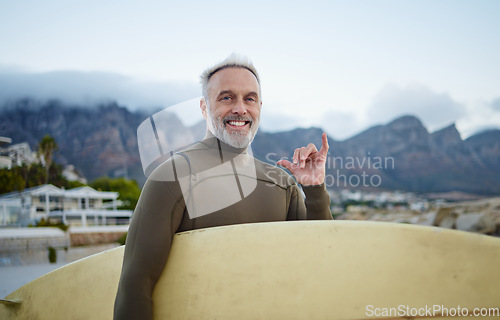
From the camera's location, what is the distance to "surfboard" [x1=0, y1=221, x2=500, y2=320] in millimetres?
976

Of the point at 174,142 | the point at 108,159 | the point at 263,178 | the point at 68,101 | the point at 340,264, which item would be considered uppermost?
the point at 68,101

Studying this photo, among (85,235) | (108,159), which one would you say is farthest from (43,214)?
(108,159)

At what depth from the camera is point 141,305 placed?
1.07 m

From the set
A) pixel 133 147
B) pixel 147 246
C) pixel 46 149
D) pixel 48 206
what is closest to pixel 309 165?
pixel 147 246

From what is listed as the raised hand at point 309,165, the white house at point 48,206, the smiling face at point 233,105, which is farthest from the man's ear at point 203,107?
the white house at point 48,206

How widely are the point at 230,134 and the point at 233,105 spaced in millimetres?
115

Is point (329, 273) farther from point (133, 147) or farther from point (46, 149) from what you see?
point (133, 147)

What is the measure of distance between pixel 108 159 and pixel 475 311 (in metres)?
77.9

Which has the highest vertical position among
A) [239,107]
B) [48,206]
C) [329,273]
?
[239,107]

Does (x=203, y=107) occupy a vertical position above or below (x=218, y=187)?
above

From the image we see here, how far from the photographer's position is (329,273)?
3.29 ft

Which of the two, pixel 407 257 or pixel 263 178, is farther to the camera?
pixel 263 178

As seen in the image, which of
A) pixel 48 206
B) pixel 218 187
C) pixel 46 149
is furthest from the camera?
pixel 46 149

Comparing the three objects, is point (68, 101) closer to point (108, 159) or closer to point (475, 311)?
point (108, 159)
